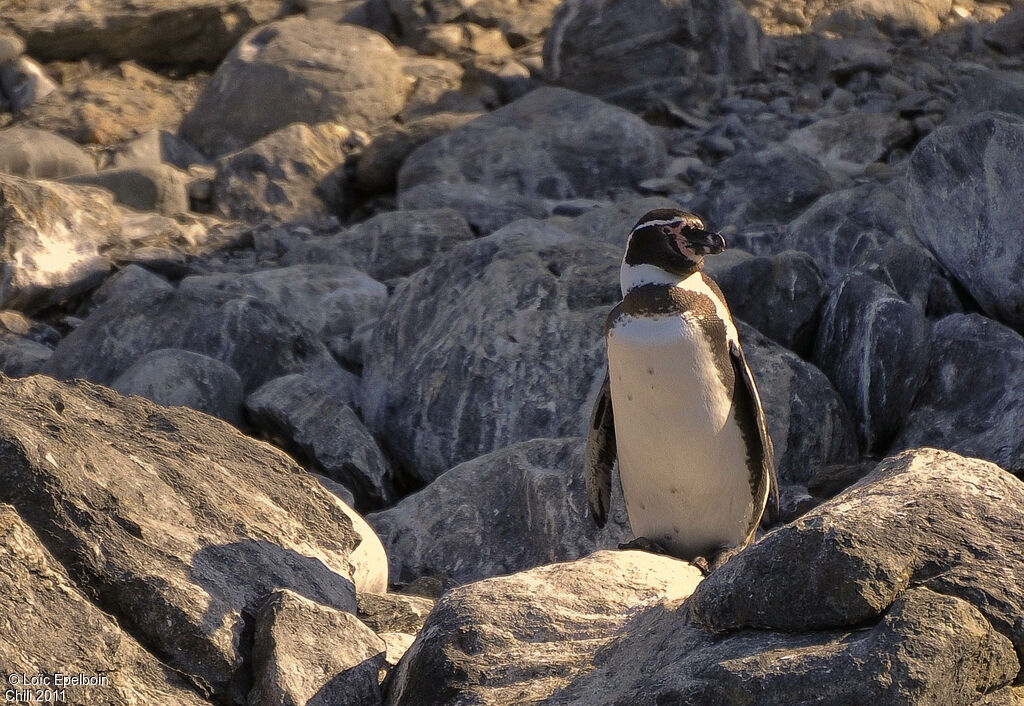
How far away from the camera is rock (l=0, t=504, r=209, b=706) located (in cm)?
342

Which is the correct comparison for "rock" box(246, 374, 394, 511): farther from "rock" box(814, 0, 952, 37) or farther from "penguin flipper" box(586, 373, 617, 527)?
"rock" box(814, 0, 952, 37)

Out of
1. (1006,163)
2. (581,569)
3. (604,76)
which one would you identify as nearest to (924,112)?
(604,76)

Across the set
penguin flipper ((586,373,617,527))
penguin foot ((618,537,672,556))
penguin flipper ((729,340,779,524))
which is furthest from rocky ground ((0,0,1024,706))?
penguin flipper ((729,340,779,524))

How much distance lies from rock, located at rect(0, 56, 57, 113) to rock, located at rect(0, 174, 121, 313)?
3.43 metres

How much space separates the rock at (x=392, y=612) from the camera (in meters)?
4.29

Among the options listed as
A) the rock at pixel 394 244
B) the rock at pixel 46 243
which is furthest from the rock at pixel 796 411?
the rock at pixel 46 243

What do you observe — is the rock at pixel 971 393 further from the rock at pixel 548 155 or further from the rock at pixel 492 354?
the rock at pixel 548 155

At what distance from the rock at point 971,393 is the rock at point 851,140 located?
3.95 meters

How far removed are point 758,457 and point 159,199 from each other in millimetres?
7440

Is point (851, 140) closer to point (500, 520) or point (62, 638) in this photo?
point (500, 520)

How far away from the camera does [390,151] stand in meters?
11.9

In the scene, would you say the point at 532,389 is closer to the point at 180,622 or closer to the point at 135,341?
the point at 135,341

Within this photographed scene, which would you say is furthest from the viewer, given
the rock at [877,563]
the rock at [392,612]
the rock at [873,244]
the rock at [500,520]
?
the rock at [873,244]

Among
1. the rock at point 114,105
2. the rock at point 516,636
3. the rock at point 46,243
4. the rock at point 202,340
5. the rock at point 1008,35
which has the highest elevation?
the rock at point 516,636
